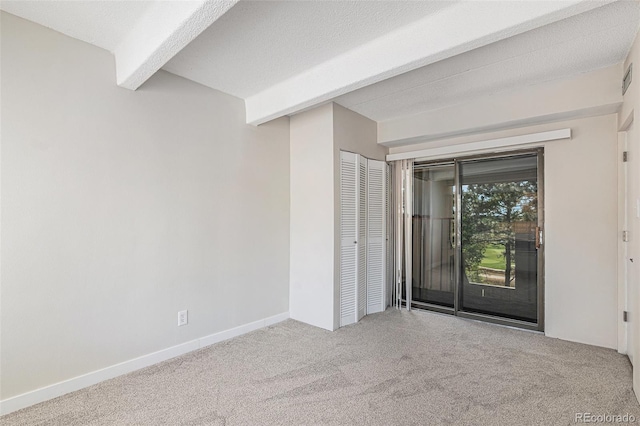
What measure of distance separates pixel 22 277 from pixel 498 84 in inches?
162

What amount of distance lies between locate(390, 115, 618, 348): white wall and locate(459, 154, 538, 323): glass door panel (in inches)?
7.8

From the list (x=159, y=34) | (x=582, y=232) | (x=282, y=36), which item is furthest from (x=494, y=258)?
(x=159, y=34)

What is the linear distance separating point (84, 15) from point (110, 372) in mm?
2538

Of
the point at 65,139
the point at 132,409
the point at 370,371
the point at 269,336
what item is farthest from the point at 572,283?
the point at 65,139

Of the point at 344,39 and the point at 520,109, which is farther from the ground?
the point at 344,39

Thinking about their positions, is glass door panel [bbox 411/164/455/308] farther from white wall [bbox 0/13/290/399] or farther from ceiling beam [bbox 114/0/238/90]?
ceiling beam [bbox 114/0/238/90]

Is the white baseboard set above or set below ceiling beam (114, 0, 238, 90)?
below

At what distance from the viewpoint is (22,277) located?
2025 mm

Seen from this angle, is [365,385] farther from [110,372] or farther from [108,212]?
[108,212]

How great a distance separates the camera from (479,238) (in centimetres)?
375

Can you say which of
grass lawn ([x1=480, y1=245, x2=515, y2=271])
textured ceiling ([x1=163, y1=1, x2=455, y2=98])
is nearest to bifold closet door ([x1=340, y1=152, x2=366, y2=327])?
textured ceiling ([x1=163, y1=1, x2=455, y2=98])

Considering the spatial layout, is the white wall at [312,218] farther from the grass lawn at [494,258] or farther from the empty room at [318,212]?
the grass lawn at [494,258]

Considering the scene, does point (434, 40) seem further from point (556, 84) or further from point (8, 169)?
point (8, 169)

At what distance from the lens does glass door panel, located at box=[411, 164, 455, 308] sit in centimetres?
398
